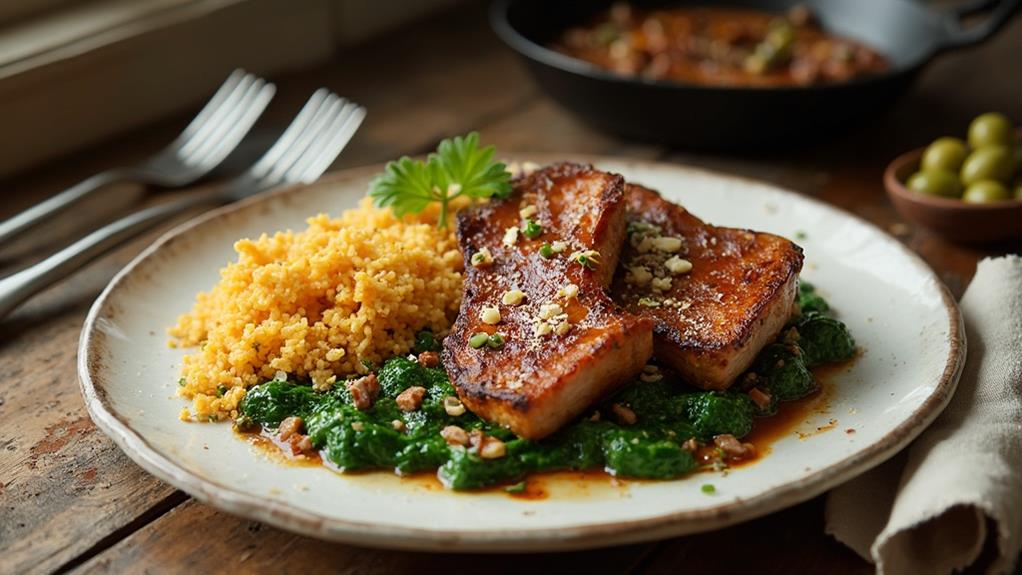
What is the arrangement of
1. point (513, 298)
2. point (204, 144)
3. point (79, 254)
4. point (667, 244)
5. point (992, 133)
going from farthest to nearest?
point (204, 144)
point (992, 133)
point (79, 254)
point (667, 244)
point (513, 298)

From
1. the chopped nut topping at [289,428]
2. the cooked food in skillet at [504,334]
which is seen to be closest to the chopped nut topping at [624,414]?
the cooked food in skillet at [504,334]

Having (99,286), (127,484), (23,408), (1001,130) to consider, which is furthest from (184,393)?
(1001,130)

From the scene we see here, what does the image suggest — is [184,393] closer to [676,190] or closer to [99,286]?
[99,286]

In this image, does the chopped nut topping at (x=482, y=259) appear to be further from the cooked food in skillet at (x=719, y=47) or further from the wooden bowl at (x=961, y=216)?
the cooked food in skillet at (x=719, y=47)

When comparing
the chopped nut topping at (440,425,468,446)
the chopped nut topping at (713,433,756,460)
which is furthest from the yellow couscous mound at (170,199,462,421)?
the chopped nut topping at (713,433,756,460)

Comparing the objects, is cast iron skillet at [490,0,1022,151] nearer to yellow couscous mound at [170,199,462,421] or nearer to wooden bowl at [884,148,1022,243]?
wooden bowl at [884,148,1022,243]

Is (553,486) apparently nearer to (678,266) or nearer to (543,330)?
(543,330)

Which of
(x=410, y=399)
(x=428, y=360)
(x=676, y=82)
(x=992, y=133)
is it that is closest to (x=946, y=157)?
(x=992, y=133)

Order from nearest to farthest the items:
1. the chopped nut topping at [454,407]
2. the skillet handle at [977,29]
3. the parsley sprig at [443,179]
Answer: the chopped nut topping at [454,407] < the parsley sprig at [443,179] < the skillet handle at [977,29]
